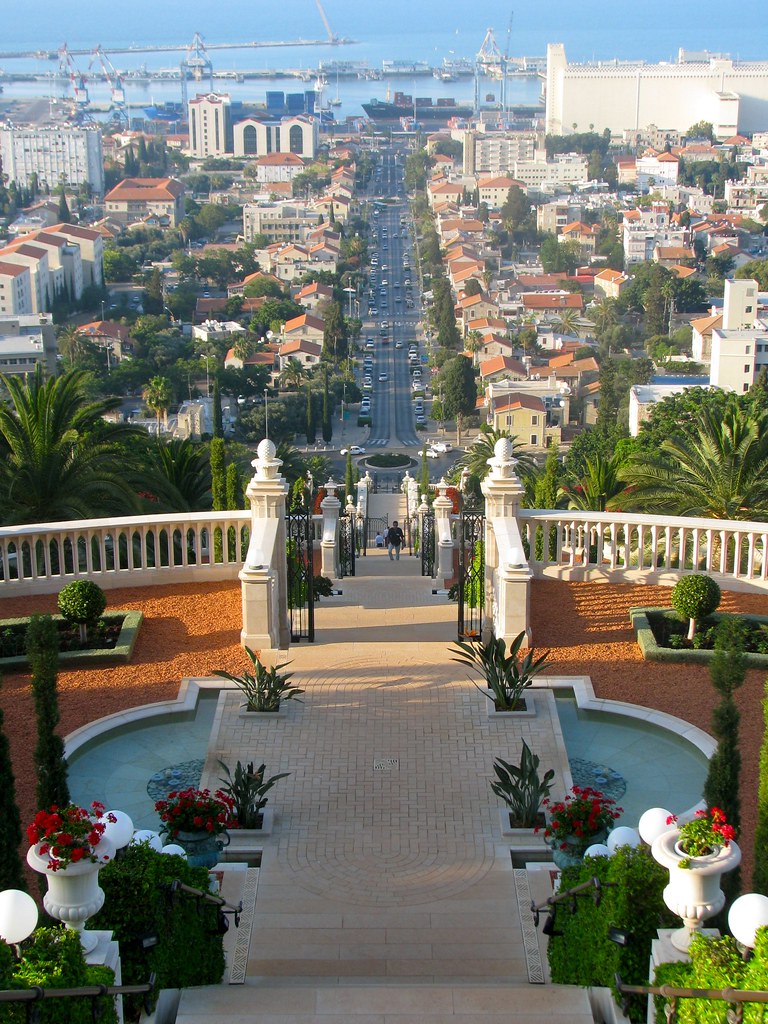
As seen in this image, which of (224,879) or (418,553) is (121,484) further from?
(418,553)

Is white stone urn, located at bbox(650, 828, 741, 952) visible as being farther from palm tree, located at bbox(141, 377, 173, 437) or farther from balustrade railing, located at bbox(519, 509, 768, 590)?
palm tree, located at bbox(141, 377, 173, 437)

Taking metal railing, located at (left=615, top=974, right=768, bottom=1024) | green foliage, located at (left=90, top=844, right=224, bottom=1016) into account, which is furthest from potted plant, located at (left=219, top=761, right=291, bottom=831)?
metal railing, located at (left=615, top=974, right=768, bottom=1024)

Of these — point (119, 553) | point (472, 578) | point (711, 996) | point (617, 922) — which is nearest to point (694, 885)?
Result: point (617, 922)

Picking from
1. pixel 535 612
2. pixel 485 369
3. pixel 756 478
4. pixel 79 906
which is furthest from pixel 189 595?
pixel 485 369

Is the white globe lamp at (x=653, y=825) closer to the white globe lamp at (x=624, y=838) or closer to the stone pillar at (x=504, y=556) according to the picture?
the white globe lamp at (x=624, y=838)

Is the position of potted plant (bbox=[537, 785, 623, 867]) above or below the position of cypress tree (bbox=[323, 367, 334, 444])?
above

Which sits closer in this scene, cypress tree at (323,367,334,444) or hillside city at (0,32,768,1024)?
Answer: hillside city at (0,32,768,1024)
